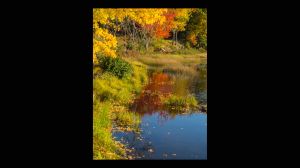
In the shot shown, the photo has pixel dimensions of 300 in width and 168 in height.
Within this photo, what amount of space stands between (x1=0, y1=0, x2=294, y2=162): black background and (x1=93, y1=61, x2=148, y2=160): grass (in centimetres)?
293

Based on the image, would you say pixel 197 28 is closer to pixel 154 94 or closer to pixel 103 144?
pixel 154 94

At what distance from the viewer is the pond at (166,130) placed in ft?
34.7

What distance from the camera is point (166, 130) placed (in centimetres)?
1277

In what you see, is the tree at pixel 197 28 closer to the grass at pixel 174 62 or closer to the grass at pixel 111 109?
the grass at pixel 174 62

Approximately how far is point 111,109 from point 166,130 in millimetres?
1989

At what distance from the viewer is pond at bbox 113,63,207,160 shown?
1056 centimetres

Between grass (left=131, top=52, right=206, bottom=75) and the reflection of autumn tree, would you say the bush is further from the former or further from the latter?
grass (left=131, top=52, right=206, bottom=75)

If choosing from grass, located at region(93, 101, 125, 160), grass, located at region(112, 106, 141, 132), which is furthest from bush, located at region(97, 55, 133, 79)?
grass, located at region(93, 101, 125, 160)

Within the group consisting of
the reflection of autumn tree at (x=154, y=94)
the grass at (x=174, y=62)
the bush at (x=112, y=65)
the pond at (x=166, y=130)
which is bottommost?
the pond at (x=166, y=130)
